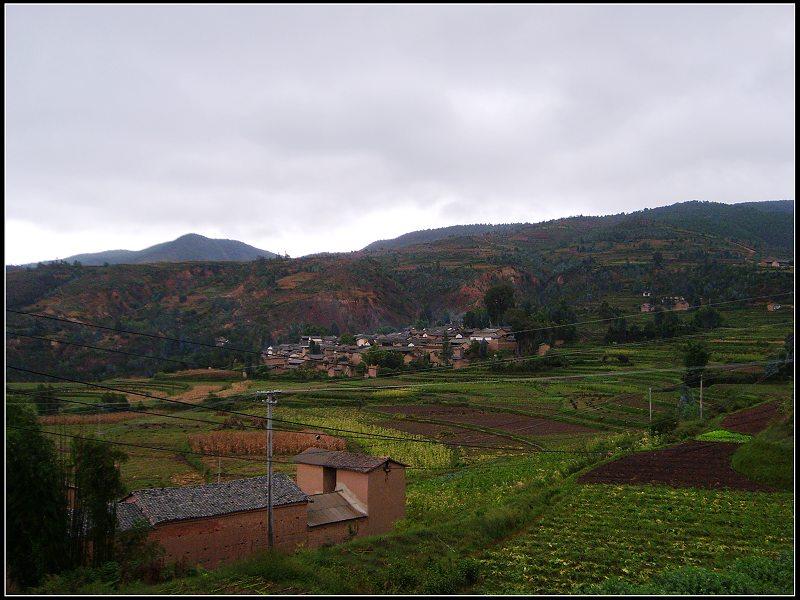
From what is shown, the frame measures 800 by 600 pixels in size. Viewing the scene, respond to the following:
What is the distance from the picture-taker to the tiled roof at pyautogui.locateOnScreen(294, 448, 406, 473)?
19484 millimetres

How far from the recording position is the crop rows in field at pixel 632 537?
522 inches

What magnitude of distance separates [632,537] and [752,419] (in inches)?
795

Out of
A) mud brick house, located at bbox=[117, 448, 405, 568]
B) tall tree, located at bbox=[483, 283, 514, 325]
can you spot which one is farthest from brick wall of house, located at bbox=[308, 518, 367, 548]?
tall tree, located at bbox=[483, 283, 514, 325]

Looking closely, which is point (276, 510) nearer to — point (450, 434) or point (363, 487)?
point (363, 487)

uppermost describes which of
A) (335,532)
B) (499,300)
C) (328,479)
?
(499,300)

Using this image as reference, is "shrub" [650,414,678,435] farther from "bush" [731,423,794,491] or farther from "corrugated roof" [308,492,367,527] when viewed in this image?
"corrugated roof" [308,492,367,527]

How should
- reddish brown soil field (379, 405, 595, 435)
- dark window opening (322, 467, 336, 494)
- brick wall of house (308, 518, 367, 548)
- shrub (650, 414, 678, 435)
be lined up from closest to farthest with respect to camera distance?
1. brick wall of house (308, 518, 367, 548)
2. dark window opening (322, 467, 336, 494)
3. shrub (650, 414, 678, 435)
4. reddish brown soil field (379, 405, 595, 435)

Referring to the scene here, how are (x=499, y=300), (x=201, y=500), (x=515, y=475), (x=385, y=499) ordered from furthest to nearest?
(x=499, y=300) → (x=515, y=475) → (x=385, y=499) → (x=201, y=500)

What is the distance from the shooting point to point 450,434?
120 ft

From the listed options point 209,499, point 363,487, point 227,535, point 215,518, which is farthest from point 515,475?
point 215,518

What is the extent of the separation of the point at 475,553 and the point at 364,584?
4.36m

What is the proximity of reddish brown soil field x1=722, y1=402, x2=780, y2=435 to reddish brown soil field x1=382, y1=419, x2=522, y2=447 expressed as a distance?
37.1ft

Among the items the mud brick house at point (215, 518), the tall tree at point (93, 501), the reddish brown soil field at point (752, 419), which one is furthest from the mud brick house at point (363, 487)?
Answer: the reddish brown soil field at point (752, 419)

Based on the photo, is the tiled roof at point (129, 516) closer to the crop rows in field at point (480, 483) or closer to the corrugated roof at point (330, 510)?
the corrugated roof at point (330, 510)
